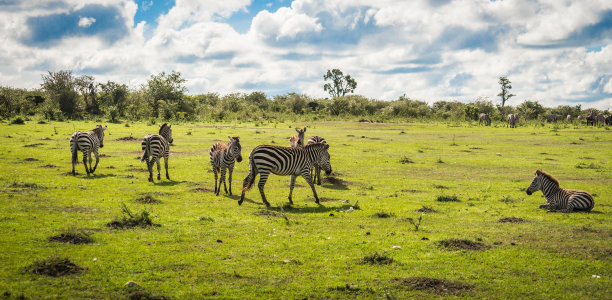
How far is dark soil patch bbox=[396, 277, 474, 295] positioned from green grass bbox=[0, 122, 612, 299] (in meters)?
0.03

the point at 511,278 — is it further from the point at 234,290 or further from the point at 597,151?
the point at 597,151

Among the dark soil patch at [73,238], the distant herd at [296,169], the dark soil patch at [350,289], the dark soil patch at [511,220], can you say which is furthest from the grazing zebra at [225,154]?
the dark soil patch at [511,220]

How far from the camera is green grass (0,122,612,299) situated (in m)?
7.31

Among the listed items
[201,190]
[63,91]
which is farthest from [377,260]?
[63,91]

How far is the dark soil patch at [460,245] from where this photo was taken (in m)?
9.36

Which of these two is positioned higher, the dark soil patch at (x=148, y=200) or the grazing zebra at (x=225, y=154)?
the grazing zebra at (x=225, y=154)

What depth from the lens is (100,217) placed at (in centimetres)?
1108

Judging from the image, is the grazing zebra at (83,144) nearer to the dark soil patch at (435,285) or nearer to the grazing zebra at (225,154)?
the grazing zebra at (225,154)

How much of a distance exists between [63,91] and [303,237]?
181 ft

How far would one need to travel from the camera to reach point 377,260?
8555 millimetres

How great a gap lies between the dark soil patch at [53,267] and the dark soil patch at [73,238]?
4.55 ft

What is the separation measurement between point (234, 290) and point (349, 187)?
1012 cm

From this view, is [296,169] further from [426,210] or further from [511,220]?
[511,220]

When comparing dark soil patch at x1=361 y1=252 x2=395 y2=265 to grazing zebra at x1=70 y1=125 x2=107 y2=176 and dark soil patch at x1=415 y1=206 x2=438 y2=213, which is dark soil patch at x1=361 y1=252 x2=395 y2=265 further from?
grazing zebra at x1=70 y1=125 x2=107 y2=176
